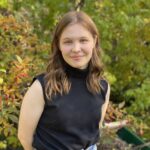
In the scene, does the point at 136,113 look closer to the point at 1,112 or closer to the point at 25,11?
the point at 25,11

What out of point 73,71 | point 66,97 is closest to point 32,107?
point 66,97

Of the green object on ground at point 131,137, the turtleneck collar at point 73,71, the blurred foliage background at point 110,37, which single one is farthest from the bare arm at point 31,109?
the blurred foliage background at point 110,37

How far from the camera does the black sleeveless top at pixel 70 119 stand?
2873 mm

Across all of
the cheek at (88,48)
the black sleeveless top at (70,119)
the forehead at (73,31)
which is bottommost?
the black sleeveless top at (70,119)

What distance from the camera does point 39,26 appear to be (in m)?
6.05

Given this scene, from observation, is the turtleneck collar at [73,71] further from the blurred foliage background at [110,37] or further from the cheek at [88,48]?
the blurred foliage background at [110,37]

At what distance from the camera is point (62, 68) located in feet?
9.63

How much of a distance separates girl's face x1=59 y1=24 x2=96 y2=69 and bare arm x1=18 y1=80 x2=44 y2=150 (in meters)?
0.23

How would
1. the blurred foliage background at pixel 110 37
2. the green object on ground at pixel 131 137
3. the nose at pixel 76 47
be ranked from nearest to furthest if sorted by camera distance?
the nose at pixel 76 47, the green object on ground at pixel 131 137, the blurred foliage background at pixel 110 37

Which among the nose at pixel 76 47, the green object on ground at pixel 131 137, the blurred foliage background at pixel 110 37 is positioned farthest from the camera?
the blurred foliage background at pixel 110 37

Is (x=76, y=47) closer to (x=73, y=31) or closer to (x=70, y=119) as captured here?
(x=73, y=31)

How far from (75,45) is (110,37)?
9.91ft

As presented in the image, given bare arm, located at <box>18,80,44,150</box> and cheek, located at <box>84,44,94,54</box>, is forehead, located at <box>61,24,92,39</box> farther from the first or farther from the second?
bare arm, located at <box>18,80,44,150</box>

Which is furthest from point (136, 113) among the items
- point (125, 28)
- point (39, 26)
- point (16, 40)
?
point (16, 40)
